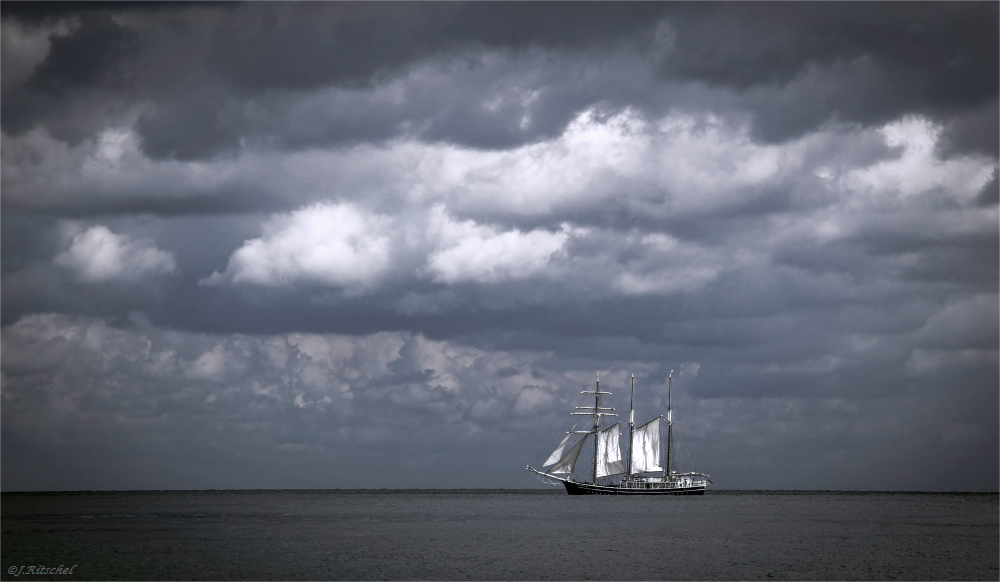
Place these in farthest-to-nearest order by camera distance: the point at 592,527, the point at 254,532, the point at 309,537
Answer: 1. the point at 592,527
2. the point at 254,532
3. the point at 309,537

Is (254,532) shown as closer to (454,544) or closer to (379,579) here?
(454,544)

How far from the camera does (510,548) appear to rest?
91.9 metres

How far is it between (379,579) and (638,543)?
123ft

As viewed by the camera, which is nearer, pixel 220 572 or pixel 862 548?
pixel 220 572

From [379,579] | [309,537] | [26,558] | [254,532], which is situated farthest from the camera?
[254,532]

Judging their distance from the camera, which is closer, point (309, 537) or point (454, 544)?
point (454, 544)

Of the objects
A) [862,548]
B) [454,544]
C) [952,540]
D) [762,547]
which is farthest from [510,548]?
[952,540]

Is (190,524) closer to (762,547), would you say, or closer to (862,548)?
(762,547)

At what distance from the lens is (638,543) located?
96.7 m

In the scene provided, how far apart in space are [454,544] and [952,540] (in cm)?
5771

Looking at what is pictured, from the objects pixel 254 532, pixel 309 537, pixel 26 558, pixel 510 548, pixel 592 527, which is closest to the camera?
pixel 26 558

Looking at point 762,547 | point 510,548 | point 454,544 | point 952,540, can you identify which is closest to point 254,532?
→ point 454,544

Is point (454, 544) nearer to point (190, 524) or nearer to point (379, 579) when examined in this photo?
point (379, 579)

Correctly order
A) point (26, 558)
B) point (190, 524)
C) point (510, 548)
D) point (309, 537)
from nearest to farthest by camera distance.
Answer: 1. point (26, 558)
2. point (510, 548)
3. point (309, 537)
4. point (190, 524)
